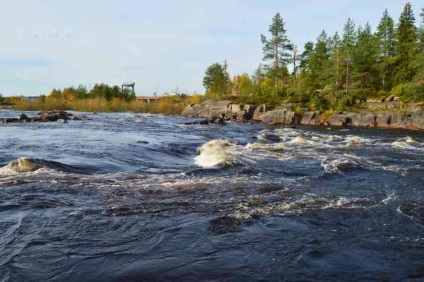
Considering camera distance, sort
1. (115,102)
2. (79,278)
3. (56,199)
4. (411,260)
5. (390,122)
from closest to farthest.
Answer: (79,278) < (411,260) < (56,199) < (390,122) < (115,102)

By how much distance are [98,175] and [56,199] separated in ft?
12.2

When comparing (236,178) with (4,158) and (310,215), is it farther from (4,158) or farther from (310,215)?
(4,158)

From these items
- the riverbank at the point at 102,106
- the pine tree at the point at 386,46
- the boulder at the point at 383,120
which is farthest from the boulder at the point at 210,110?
the pine tree at the point at 386,46

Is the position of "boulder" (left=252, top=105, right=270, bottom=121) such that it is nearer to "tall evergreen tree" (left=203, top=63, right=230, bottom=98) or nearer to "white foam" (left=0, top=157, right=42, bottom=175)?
"tall evergreen tree" (left=203, top=63, right=230, bottom=98)

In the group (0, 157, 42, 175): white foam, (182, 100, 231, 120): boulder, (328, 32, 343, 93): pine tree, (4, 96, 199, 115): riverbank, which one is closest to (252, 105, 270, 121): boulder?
(182, 100, 231, 120): boulder

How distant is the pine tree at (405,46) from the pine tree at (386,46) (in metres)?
1.64

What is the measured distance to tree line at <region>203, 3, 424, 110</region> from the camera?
5919cm

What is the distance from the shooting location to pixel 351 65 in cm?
6278

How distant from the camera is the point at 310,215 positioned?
10.0 meters

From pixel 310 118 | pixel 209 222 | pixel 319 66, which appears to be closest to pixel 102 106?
pixel 319 66

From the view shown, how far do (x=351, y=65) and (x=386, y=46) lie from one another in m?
13.1

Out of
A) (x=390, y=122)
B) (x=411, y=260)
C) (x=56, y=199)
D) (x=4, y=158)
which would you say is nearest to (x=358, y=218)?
(x=411, y=260)

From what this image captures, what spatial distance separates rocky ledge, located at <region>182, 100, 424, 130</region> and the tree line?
3.88m

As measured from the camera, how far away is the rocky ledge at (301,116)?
4750cm
